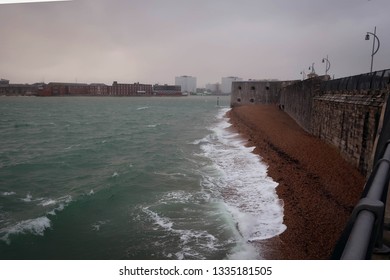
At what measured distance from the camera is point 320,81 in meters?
13.4

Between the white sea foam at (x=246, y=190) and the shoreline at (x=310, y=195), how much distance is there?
8.9 inches

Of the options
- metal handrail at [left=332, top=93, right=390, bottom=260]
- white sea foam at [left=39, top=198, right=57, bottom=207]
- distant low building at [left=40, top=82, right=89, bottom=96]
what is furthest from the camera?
distant low building at [left=40, top=82, right=89, bottom=96]

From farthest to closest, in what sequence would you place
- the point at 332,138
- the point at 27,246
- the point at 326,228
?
the point at 332,138
the point at 27,246
the point at 326,228

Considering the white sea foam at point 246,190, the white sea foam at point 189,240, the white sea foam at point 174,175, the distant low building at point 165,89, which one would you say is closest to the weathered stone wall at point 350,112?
the white sea foam at point 246,190

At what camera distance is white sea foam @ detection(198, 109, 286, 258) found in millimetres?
5629

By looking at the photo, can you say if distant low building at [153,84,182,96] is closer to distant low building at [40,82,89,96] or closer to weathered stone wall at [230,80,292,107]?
distant low building at [40,82,89,96]

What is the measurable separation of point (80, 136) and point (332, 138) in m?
14.8

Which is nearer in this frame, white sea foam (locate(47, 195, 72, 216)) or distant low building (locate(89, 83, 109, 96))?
white sea foam (locate(47, 195, 72, 216))

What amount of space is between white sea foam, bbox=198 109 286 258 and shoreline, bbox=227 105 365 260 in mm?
225

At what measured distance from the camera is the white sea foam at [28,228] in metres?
5.93

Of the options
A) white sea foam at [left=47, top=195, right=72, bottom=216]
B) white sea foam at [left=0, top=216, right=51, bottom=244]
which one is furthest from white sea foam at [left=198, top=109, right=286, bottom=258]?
white sea foam at [left=0, top=216, right=51, bottom=244]

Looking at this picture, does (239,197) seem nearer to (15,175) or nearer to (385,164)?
(385,164)

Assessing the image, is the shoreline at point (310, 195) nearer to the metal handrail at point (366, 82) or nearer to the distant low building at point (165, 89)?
the metal handrail at point (366, 82)

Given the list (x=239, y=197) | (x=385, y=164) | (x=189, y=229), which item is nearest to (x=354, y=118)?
(x=239, y=197)
